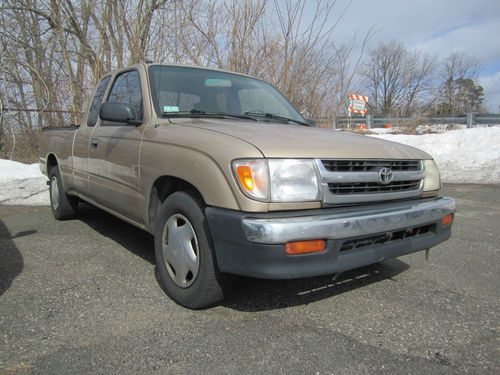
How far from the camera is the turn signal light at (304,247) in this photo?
2260 millimetres

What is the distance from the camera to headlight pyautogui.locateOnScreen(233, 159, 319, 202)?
91.2 inches

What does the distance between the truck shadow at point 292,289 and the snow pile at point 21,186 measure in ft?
16.2

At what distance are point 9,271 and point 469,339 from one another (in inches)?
139

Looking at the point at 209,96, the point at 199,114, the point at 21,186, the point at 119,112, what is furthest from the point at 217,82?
the point at 21,186

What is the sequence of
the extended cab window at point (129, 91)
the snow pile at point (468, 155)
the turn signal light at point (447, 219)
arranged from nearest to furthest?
the turn signal light at point (447, 219) < the extended cab window at point (129, 91) < the snow pile at point (468, 155)

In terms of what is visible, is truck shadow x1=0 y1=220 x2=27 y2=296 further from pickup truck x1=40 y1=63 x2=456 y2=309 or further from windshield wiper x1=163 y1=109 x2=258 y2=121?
windshield wiper x1=163 y1=109 x2=258 y2=121

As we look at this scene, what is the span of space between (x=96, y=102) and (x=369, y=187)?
10.7 feet

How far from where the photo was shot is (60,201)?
17.5ft

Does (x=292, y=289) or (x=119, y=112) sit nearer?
(x=292, y=289)

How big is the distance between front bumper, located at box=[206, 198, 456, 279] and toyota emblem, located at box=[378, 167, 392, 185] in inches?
6.7

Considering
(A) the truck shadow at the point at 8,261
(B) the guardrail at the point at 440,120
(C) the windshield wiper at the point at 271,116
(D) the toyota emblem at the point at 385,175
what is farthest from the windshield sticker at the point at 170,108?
(B) the guardrail at the point at 440,120

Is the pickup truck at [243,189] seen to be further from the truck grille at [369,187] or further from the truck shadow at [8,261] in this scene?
the truck shadow at [8,261]

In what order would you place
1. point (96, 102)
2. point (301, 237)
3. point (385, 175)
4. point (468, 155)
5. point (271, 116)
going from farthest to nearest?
point (468, 155), point (96, 102), point (271, 116), point (385, 175), point (301, 237)

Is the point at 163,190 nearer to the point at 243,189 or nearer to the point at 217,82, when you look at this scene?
the point at 243,189
